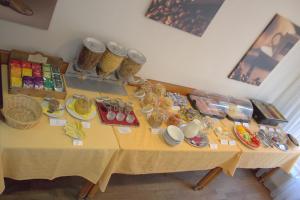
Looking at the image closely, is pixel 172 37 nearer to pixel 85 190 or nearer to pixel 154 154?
pixel 154 154

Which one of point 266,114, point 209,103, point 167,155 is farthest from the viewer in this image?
point 266,114

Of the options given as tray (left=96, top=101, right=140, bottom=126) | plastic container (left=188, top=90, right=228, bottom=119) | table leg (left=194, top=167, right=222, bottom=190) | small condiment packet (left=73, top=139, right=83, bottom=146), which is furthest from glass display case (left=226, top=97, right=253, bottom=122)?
small condiment packet (left=73, top=139, right=83, bottom=146)

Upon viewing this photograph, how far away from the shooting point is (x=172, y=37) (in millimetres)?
1812

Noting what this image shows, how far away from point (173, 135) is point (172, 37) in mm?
663

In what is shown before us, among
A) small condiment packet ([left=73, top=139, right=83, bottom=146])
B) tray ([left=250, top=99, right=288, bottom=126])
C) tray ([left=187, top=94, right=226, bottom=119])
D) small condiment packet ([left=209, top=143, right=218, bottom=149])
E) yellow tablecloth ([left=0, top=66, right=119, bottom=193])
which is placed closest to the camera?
yellow tablecloth ([left=0, top=66, right=119, bottom=193])

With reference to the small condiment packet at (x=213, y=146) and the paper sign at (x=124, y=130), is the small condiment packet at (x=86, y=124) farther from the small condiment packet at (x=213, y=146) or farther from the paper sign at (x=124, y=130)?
the small condiment packet at (x=213, y=146)

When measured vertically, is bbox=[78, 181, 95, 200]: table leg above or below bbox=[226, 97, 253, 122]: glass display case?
below

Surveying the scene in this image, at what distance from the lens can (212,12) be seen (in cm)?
177

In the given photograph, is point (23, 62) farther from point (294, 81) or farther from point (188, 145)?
point (294, 81)

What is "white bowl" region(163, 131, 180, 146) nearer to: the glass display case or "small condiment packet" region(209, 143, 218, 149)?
"small condiment packet" region(209, 143, 218, 149)

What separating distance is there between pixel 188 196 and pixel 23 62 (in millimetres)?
1560

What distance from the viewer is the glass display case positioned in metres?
2.25

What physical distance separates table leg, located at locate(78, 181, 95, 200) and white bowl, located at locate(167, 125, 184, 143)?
574 millimetres

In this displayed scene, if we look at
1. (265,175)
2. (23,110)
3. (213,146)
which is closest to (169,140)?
(213,146)
